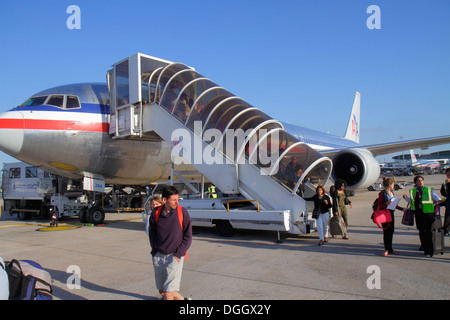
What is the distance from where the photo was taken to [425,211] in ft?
19.2

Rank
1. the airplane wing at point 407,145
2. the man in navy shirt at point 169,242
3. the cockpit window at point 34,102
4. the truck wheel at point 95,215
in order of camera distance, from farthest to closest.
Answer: the airplane wing at point 407,145, the truck wheel at point 95,215, the cockpit window at point 34,102, the man in navy shirt at point 169,242

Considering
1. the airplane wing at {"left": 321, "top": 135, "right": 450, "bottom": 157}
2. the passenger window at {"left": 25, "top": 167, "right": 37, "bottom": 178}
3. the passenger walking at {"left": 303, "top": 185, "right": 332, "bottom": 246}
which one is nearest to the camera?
the passenger walking at {"left": 303, "top": 185, "right": 332, "bottom": 246}

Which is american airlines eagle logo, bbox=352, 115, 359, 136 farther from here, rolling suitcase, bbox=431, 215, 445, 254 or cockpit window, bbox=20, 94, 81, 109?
rolling suitcase, bbox=431, 215, 445, 254

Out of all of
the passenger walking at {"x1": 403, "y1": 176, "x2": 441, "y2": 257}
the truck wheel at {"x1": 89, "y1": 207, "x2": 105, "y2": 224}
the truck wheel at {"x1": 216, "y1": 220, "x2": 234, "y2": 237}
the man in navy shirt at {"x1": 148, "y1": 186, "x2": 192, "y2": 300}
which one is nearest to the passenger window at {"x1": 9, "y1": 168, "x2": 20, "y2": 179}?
the truck wheel at {"x1": 89, "y1": 207, "x2": 105, "y2": 224}

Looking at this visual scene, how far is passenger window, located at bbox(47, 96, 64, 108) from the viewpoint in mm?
10492

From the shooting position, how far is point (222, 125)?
8.34 metres

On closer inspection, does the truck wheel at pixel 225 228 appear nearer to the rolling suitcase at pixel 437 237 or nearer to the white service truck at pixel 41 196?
the rolling suitcase at pixel 437 237

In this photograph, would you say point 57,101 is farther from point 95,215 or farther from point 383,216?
point 383,216

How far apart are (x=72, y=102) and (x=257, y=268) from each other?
8.52 m

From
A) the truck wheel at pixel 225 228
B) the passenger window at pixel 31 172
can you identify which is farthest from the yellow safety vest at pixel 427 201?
the passenger window at pixel 31 172

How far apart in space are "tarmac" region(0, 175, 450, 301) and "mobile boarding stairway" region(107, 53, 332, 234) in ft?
2.39

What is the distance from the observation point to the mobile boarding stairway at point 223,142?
7457 mm

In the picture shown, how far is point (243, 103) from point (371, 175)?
278 inches

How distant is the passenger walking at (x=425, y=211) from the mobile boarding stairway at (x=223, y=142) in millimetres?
2108
